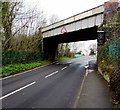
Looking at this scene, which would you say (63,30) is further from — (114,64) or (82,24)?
(114,64)

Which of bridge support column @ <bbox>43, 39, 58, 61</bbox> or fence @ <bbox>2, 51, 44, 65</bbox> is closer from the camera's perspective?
fence @ <bbox>2, 51, 44, 65</bbox>

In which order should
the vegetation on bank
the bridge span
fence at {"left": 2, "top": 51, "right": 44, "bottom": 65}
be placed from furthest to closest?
the bridge span
fence at {"left": 2, "top": 51, "right": 44, "bottom": 65}
the vegetation on bank

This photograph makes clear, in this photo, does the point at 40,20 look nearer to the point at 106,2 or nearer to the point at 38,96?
the point at 106,2

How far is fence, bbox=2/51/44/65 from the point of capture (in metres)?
15.3

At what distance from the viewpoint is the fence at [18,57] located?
1528 cm

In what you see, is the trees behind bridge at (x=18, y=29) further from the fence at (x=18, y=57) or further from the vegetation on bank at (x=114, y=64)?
the vegetation on bank at (x=114, y=64)

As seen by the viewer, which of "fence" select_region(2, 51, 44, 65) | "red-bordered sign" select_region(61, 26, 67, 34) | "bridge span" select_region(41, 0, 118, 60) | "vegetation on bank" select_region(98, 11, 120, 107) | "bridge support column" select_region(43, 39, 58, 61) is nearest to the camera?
"vegetation on bank" select_region(98, 11, 120, 107)

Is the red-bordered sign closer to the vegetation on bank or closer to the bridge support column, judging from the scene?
the vegetation on bank

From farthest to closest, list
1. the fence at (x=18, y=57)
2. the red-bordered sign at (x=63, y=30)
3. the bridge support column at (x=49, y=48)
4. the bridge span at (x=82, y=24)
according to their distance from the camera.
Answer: the bridge support column at (x=49, y=48), the red-bordered sign at (x=63, y=30), the bridge span at (x=82, y=24), the fence at (x=18, y=57)

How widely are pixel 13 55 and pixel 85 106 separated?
13.8m

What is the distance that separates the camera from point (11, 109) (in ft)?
17.3

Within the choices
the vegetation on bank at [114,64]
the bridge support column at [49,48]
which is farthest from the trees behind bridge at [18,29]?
the vegetation on bank at [114,64]

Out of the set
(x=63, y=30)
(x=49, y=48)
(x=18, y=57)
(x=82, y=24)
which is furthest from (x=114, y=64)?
(x=49, y=48)

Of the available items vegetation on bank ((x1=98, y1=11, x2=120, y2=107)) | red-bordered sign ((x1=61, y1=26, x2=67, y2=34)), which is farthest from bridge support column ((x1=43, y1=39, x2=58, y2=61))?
vegetation on bank ((x1=98, y1=11, x2=120, y2=107))
